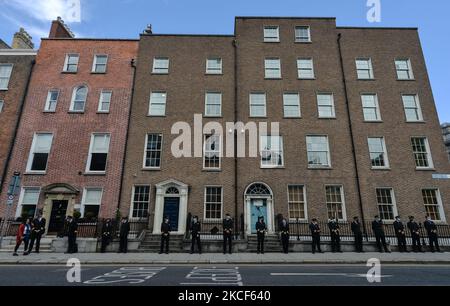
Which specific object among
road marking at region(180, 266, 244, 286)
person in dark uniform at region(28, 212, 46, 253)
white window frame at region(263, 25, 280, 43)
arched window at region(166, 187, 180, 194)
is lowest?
road marking at region(180, 266, 244, 286)

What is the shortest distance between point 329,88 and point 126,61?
1687 centimetres

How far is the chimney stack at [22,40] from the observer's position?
24.2m

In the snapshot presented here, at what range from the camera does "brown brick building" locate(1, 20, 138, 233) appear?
17594mm

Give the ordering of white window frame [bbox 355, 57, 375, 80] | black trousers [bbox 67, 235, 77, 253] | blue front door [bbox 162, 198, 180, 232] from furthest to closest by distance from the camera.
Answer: white window frame [bbox 355, 57, 375, 80], blue front door [bbox 162, 198, 180, 232], black trousers [bbox 67, 235, 77, 253]

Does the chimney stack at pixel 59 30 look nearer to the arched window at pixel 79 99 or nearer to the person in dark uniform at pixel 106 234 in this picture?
the arched window at pixel 79 99

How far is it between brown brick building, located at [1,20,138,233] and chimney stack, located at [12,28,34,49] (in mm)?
4970

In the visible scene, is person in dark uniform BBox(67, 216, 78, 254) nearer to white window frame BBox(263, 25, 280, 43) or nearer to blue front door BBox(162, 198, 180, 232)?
blue front door BBox(162, 198, 180, 232)

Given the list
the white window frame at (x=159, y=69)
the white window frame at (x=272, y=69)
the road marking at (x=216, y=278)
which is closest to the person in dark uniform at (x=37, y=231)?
the road marking at (x=216, y=278)

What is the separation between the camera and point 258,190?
1798 cm

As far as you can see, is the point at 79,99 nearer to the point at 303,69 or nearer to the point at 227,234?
the point at 227,234

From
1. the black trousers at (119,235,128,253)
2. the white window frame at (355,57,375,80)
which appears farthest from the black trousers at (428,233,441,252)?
the black trousers at (119,235,128,253)

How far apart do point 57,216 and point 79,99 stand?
29.8ft
